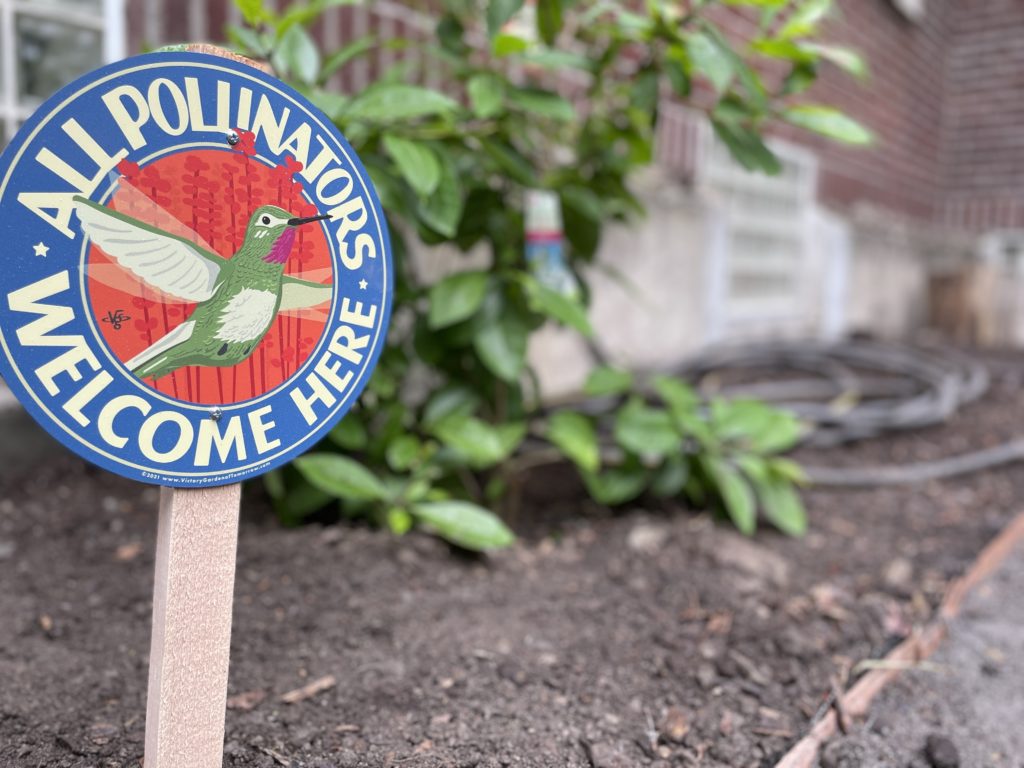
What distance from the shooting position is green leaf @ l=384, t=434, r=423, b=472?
Result: 1735 millimetres

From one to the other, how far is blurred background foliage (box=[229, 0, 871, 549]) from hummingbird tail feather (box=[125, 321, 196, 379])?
0.57 meters

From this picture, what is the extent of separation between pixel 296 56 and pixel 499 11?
380mm

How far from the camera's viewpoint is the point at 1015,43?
7121 millimetres

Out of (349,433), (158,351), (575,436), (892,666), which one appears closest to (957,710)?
(892,666)

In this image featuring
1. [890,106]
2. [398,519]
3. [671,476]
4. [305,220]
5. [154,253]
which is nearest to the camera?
[154,253]

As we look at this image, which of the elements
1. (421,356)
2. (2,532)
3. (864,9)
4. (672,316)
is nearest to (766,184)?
(672,316)

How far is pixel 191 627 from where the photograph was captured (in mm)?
943

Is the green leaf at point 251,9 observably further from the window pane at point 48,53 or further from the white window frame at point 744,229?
the white window frame at point 744,229

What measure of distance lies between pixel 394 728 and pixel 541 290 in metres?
0.91

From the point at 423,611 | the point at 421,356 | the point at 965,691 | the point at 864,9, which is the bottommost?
the point at 965,691

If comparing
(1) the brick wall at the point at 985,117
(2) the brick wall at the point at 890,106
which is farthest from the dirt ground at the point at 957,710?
(1) the brick wall at the point at 985,117

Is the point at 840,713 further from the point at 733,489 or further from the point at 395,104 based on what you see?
the point at 395,104

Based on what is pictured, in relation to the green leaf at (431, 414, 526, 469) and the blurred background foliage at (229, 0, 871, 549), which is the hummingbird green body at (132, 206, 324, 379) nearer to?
the blurred background foliage at (229, 0, 871, 549)

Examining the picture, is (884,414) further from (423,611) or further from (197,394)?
(197,394)
